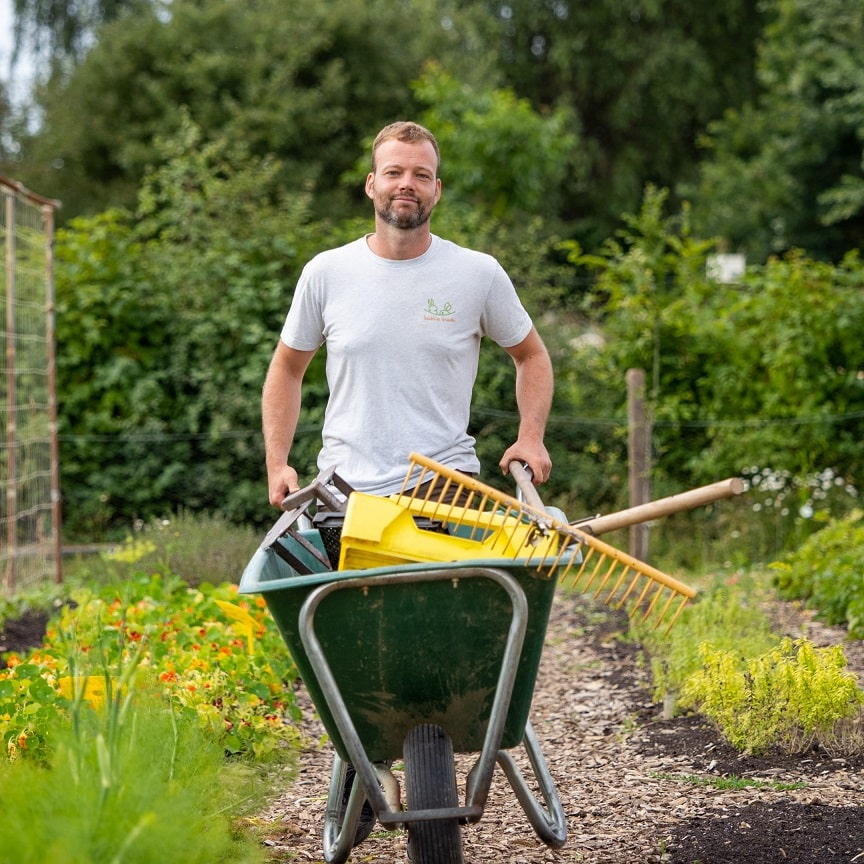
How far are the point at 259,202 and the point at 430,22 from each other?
1270cm

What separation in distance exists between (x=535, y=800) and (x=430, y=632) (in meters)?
0.54

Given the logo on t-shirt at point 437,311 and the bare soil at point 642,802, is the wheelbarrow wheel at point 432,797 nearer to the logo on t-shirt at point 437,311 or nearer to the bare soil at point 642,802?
the bare soil at point 642,802

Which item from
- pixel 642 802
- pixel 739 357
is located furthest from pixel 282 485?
Result: pixel 739 357

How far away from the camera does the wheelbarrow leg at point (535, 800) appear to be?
2492mm

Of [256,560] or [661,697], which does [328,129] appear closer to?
[661,697]

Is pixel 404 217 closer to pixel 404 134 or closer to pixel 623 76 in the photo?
pixel 404 134

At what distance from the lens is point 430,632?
2.31 meters

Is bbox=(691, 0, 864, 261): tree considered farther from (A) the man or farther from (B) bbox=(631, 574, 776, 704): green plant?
(A) the man

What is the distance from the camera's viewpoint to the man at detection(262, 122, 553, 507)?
9.27ft

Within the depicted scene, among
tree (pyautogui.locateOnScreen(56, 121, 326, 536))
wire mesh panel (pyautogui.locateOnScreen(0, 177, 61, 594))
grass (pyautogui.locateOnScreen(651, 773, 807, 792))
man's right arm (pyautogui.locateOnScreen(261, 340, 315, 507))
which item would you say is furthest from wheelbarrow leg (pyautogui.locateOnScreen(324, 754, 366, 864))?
tree (pyautogui.locateOnScreen(56, 121, 326, 536))

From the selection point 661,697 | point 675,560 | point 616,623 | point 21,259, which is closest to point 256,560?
point 661,697

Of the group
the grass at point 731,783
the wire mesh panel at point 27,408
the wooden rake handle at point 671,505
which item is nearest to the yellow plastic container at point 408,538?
the wooden rake handle at point 671,505

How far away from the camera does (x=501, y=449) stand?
8164mm

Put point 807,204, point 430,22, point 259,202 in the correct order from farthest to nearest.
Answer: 1. point 430,22
2. point 807,204
3. point 259,202
